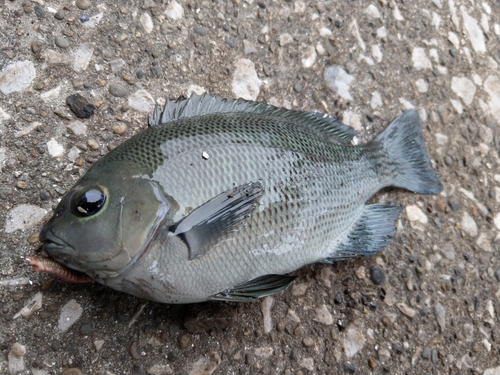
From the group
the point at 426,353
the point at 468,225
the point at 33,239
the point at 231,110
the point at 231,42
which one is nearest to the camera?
the point at 33,239

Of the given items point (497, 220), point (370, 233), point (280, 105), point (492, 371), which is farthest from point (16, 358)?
point (497, 220)

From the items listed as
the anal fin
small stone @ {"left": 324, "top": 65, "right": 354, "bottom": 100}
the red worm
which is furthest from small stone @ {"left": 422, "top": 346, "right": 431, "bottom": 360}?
the red worm

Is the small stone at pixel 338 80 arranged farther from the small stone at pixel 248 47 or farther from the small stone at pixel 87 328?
the small stone at pixel 87 328

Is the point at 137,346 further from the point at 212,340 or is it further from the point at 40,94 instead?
the point at 40,94

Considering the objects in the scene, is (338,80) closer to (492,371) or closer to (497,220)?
(497,220)

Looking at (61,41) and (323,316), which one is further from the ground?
(61,41)

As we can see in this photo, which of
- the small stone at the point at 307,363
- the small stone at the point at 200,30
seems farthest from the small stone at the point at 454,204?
the small stone at the point at 200,30

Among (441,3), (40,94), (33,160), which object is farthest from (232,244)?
(441,3)

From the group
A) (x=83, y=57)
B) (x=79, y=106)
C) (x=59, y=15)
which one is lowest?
(x=79, y=106)

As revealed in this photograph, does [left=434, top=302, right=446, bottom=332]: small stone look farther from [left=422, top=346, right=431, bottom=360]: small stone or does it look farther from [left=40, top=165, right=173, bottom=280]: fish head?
[left=40, top=165, right=173, bottom=280]: fish head
